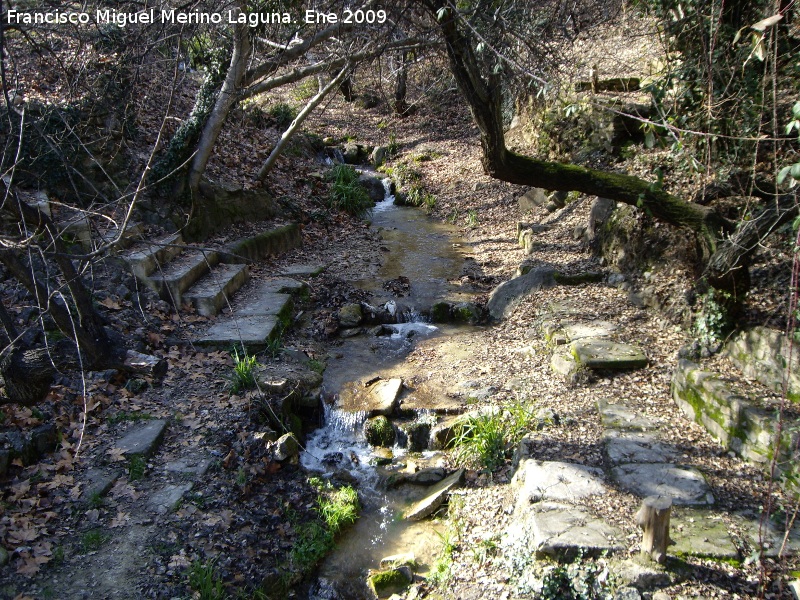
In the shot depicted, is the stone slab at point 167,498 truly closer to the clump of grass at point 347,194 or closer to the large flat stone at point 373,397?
the large flat stone at point 373,397

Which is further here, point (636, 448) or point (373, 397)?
point (373, 397)

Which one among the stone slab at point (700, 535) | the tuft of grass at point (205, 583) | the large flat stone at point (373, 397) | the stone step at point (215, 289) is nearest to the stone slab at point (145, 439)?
the tuft of grass at point (205, 583)

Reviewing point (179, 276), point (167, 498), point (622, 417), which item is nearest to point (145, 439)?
point (167, 498)

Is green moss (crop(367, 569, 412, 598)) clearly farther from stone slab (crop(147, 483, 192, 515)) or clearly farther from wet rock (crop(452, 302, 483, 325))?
wet rock (crop(452, 302, 483, 325))

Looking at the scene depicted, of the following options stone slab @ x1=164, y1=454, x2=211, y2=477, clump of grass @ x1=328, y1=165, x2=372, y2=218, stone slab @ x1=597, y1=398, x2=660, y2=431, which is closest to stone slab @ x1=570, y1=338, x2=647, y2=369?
stone slab @ x1=597, y1=398, x2=660, y2=431

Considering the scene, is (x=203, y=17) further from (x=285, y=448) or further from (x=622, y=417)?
(x=622, y=417)

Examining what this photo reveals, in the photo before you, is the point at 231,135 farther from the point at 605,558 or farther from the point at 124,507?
the point at 605,558

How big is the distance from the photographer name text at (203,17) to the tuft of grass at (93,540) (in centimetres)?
441

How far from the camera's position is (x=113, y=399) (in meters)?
5.75

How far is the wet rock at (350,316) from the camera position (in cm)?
833

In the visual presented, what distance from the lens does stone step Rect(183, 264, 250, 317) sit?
7582mm

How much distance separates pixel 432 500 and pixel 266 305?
12.5 ft

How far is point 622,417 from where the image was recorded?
5492 mm

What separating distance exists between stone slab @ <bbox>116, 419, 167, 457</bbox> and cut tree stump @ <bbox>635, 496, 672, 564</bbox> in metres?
3.83
